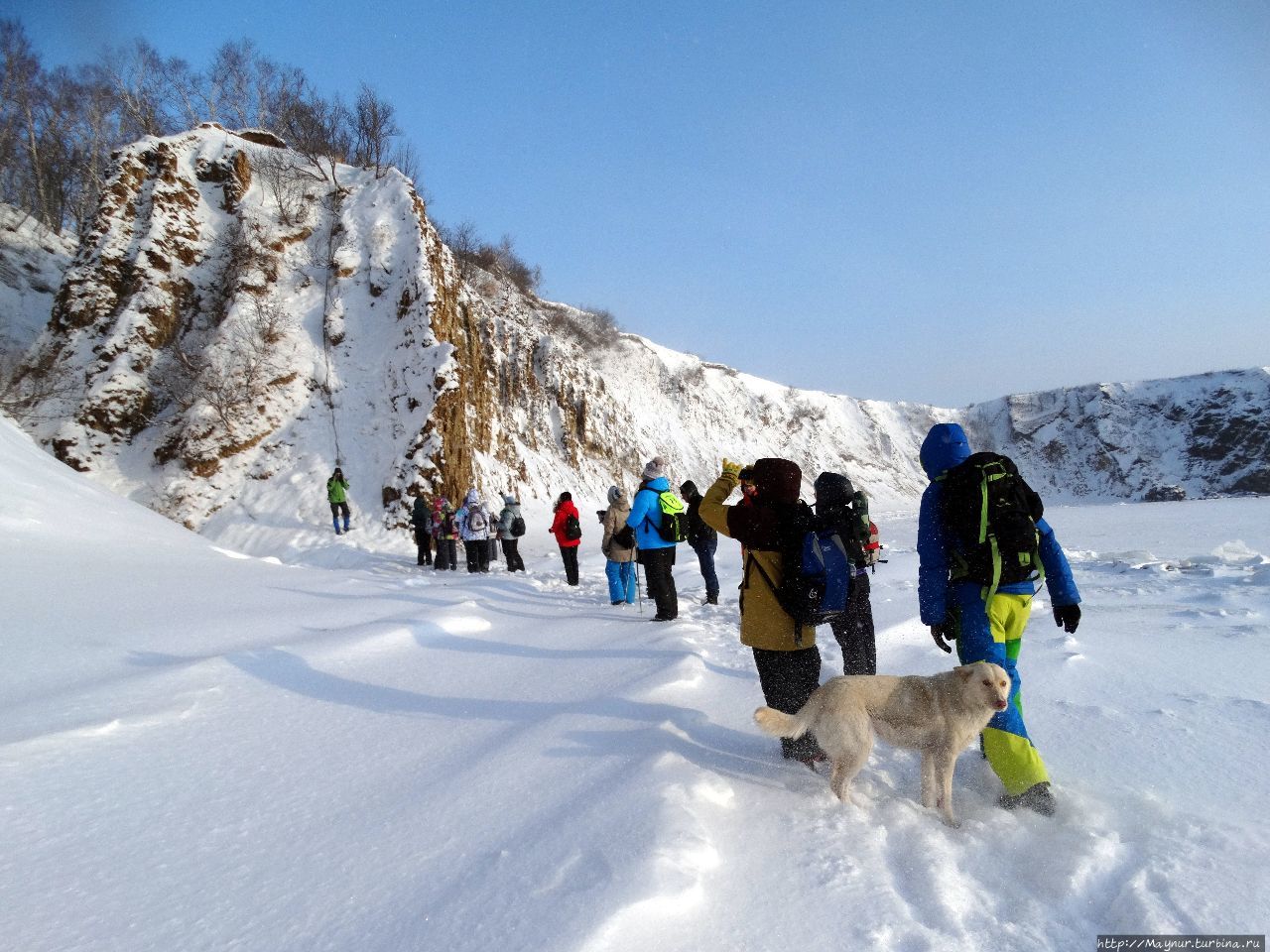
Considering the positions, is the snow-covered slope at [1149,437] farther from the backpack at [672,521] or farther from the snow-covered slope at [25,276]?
the snow-covered slope at [25,276]

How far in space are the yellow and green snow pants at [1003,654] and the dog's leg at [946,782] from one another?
26cm

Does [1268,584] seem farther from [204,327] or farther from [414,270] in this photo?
[204,327]

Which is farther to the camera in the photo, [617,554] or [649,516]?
[617,554]

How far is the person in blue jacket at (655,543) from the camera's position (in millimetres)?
7023

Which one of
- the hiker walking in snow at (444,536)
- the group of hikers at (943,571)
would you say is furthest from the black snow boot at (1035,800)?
the hiker walking in snow at (444,536)

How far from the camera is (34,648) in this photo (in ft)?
13.7

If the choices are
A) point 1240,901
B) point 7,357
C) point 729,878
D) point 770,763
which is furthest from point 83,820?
point 7,357

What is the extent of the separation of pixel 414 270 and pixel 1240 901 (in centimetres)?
2246

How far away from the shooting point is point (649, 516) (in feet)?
23.2

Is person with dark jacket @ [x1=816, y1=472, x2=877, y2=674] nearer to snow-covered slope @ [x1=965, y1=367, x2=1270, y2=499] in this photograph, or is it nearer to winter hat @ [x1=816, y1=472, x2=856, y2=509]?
winter hat @ [x1=816, y1=472, x2=856, y2=509]

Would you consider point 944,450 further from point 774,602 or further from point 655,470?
point 655,470

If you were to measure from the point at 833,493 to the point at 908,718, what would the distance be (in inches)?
76.4

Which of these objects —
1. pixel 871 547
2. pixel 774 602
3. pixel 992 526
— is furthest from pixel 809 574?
pixel 871 547

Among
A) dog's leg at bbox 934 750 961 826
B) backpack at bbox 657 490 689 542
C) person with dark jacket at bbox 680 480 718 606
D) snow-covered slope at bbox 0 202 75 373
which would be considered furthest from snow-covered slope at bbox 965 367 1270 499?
snow-covered slope at bbox 0 202 75 373
